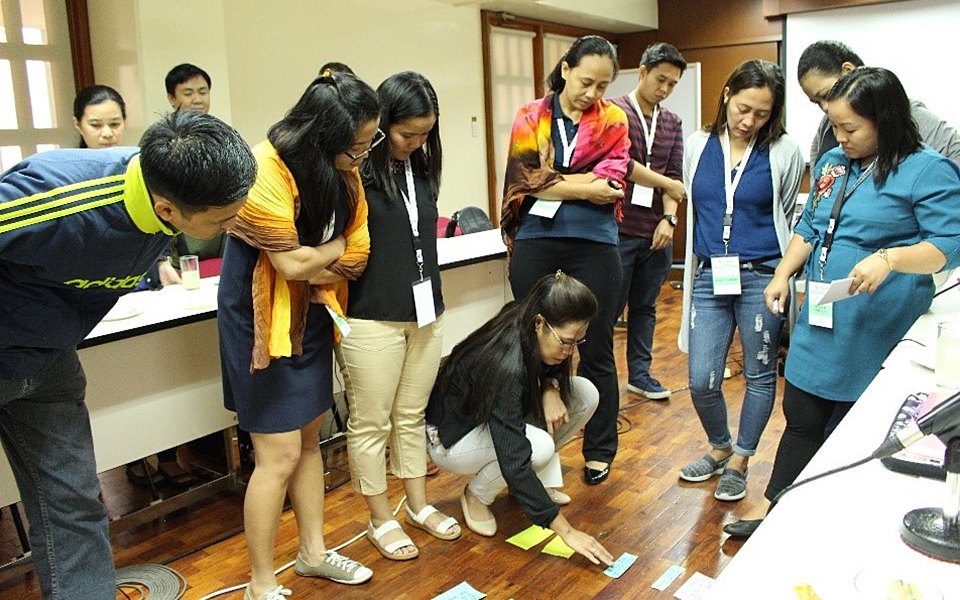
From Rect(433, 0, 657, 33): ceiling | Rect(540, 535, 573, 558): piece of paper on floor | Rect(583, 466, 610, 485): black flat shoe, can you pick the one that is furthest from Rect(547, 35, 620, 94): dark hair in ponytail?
Rect(433, 0, 657, 33): ceiling

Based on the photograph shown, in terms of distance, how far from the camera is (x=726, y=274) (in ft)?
7.96

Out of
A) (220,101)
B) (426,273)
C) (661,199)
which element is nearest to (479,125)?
(220,101)

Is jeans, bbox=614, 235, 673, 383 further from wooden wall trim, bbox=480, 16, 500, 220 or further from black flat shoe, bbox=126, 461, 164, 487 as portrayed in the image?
wooden wall trim, bbox=480, 16, 500, 220

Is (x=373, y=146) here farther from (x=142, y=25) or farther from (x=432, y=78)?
(x=432, y=78)

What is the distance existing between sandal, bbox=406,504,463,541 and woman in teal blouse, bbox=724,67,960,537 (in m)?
0.91

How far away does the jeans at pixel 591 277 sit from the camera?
249 centimetres

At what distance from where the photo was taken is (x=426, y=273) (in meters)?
2.20

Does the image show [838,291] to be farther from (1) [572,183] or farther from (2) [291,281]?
(2) [291,281]

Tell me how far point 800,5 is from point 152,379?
223 inches

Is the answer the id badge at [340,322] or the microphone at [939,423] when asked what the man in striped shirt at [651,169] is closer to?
the id badge at [340,322]

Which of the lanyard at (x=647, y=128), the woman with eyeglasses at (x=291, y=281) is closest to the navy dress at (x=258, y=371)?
the woman with eyeglasses at (x=291, y=281)

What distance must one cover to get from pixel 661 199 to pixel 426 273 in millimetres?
1569

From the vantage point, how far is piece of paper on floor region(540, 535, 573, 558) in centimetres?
221

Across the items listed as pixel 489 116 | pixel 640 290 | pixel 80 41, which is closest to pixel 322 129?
pixel 640 290
